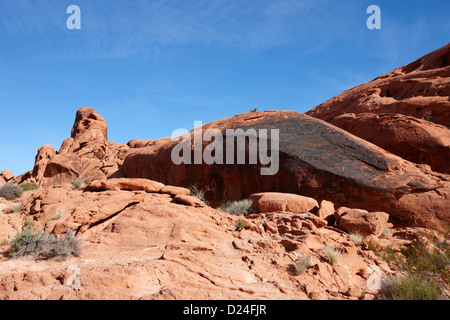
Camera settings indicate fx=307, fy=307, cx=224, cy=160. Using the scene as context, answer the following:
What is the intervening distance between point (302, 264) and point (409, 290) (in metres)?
1.55

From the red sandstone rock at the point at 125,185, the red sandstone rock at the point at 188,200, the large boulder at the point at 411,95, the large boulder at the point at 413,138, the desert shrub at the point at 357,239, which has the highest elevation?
the large boulder at the point at 411,95

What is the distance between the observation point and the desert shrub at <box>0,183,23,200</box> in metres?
10.6

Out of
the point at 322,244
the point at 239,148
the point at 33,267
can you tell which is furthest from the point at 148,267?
the point at 239,148

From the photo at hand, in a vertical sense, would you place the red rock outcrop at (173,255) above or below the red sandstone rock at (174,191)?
below

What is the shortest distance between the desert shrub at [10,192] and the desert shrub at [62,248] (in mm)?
6488

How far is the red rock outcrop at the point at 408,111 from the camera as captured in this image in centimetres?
1178

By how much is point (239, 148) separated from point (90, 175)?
15.2 m

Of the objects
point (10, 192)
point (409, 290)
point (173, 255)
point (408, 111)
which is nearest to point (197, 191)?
point (173, 255)

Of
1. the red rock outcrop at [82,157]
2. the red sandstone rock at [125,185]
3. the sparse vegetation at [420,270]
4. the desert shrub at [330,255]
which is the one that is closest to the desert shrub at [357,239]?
the sparse vegetation at [420,270]

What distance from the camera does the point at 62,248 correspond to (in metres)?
5.32

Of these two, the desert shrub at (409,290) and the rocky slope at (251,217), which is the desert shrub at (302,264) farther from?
the desert shrub at (409,290)

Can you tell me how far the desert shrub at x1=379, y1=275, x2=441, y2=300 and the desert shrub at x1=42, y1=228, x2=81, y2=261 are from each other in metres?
5.14

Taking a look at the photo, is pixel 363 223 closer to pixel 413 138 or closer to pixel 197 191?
pixel 197 191

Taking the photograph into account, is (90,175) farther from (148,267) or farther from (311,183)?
(148,267)
